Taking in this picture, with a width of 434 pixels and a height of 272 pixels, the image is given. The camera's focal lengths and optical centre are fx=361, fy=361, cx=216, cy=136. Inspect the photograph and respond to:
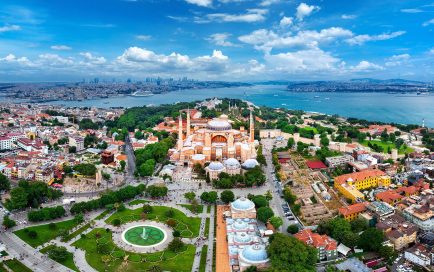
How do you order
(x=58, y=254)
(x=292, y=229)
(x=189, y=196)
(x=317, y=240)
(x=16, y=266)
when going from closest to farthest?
1. (x=16, y=266)
2. (x=58, y=254)
3. (x=317, y=240)
4. (x=292, y=229)
5. (x=189, y=196)

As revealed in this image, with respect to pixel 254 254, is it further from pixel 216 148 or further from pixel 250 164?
pixel 216 148

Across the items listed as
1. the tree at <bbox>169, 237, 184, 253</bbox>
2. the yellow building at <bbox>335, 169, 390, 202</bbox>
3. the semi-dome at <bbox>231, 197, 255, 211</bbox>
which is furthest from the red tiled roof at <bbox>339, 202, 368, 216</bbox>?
the tree at <bbox>169, 237, 184, 253</bbox>

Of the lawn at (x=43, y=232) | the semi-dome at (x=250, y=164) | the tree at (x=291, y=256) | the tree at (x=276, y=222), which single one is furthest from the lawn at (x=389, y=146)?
the lawn at (x=43, y=232)

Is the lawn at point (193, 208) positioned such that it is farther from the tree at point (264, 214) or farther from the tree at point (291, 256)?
the tree at point (291, 256)

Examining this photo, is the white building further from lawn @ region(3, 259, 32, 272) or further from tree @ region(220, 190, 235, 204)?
tree @ region(220, 190, 235, 204)

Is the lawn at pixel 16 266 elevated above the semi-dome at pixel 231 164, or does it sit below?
below

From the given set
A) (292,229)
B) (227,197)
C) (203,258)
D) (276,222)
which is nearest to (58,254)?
(203,258)

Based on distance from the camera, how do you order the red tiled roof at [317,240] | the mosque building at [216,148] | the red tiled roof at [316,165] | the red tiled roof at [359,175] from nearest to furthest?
the red tiled roof at [317,240]
the red tiled roof at [359,175]
the red tiled roof at [316,165]
the mosque building at [216,148]
